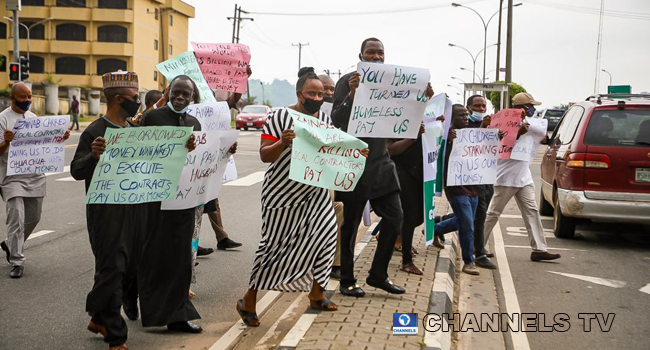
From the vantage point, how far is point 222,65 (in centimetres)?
816

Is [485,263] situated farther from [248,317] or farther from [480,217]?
[248,317]

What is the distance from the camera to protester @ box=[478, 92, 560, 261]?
28.2 ft

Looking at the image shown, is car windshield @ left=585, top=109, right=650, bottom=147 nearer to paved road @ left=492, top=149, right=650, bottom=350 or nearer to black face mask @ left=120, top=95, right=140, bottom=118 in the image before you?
paved road @ left=492, top=149, right=650, bottom=350

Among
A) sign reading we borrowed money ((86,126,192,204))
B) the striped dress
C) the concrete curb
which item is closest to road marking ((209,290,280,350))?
the striped dress

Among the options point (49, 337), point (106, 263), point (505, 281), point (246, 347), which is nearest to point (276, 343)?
point (246, 347)

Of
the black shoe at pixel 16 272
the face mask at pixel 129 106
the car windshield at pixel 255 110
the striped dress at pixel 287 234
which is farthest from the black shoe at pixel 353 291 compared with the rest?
the car windshield at pixel 255 110

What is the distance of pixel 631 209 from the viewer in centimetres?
940

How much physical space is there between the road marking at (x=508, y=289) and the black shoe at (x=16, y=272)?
4500 millimetres

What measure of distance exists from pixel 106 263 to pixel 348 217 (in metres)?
2.04

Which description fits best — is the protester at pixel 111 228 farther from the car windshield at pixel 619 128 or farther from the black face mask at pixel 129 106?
the car windshield at pixel 619 128

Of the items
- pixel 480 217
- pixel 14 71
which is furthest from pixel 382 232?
pixel 14 71

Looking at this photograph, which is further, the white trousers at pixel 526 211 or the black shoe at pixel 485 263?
the white trousers at pixel 526 211

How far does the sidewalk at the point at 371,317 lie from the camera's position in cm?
489

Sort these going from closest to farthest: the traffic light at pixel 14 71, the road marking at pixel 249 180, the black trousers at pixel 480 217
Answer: the black trousers at pixel 480 217 → the road marking at pixel 249 180 → the traffic light at pixel 14 71
